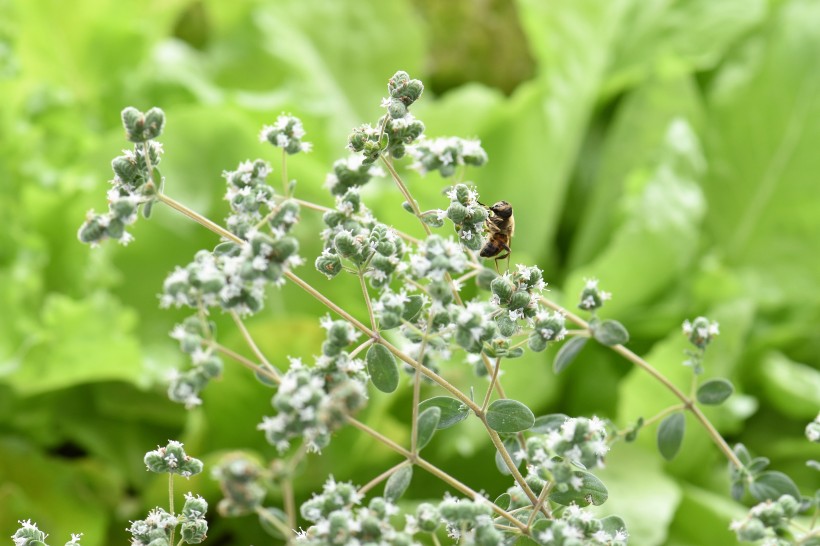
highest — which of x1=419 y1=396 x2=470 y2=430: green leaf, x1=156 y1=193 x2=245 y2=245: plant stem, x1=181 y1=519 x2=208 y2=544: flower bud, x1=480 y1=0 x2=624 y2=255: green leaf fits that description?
x1=480 y1=0 x2=624 y2=255: green leaf

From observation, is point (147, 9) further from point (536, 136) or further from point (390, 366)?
point (390, 366)

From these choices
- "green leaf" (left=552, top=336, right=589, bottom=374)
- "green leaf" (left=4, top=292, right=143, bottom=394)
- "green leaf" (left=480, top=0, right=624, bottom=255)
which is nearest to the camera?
"green leaf" (left=552, top=336, right=589, bottom=374)

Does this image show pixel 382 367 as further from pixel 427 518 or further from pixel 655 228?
pixel 655 228

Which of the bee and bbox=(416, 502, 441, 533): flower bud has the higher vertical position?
the bee

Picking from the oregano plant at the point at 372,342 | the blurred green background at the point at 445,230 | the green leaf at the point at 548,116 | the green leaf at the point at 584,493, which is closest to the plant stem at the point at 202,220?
the oregano plant at the point at 372,342

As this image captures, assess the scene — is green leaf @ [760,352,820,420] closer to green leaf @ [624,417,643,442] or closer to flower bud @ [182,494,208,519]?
green leaf @ [624,417,643,442]

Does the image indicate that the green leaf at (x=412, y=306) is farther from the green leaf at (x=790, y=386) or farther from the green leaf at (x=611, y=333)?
the green leaf at (x=790, y=386)

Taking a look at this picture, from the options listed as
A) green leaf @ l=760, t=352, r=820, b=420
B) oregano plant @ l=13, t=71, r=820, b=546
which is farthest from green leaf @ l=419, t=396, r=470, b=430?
green leaf @ l=760, t=352, r=820, b=420
